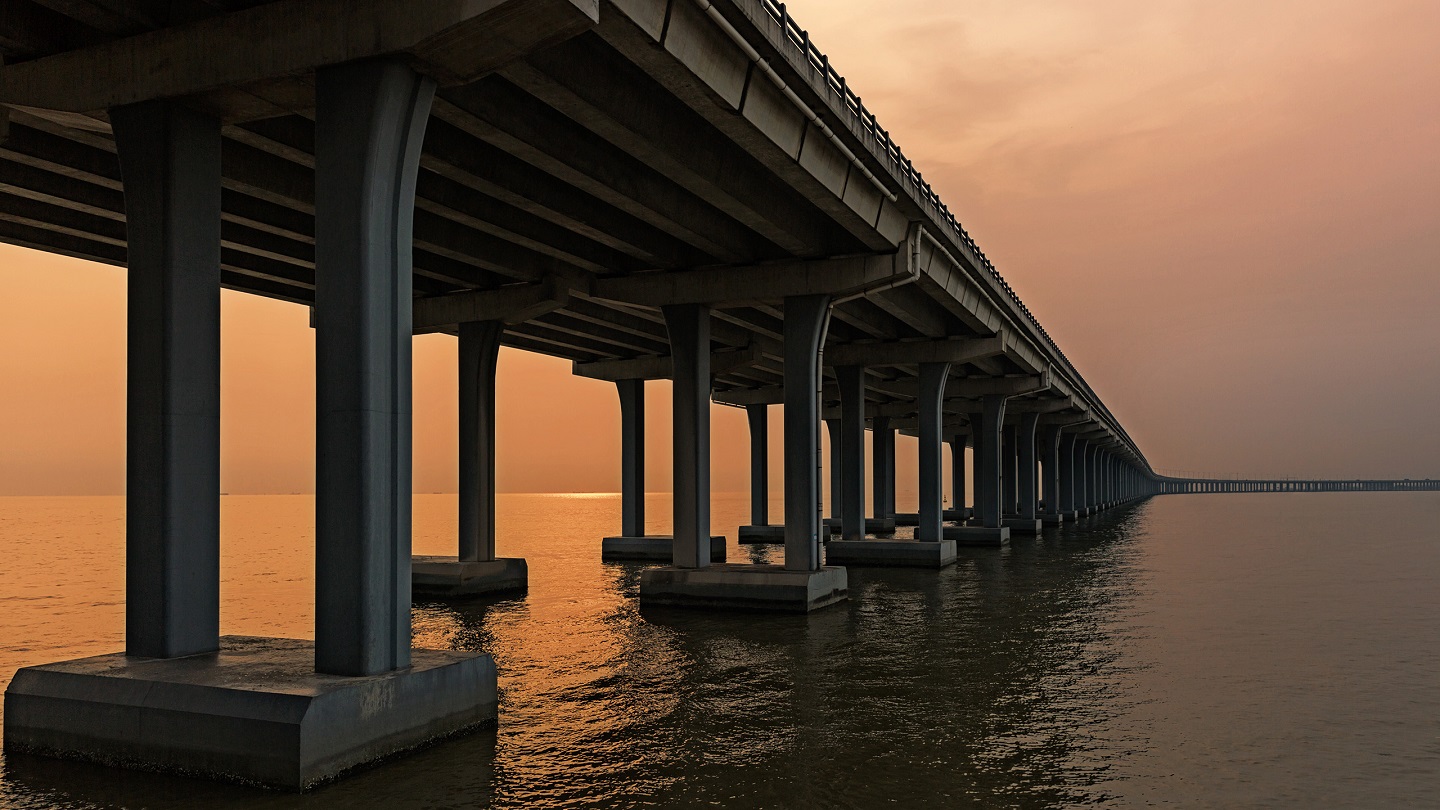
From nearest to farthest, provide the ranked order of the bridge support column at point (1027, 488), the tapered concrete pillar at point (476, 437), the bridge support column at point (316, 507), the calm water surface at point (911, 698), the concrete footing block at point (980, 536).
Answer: the calm water surface at point (911, 698)
the bridge support column at point (316, 507)
the tapered concrete pillar at point (476, 437)
the concrete footing block at point (980, 536)
the bridge support column at point (1027, 488)

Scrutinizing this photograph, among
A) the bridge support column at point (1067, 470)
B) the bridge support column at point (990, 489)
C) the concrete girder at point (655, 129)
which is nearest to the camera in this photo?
the concrete girder at point (655, 129)

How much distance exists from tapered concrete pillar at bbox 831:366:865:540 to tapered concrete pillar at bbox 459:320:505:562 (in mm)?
14104

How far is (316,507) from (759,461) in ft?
188

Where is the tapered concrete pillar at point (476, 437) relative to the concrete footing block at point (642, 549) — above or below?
above

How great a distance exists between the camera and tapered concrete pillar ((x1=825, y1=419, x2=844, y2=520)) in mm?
72500

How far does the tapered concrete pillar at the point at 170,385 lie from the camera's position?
1403 centimetres

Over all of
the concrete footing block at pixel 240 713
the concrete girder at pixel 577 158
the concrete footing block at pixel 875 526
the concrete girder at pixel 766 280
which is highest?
the concrete girder at pixel 577 158

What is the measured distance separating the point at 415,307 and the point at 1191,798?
2657cm

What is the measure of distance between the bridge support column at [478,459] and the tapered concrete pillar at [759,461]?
114 feet

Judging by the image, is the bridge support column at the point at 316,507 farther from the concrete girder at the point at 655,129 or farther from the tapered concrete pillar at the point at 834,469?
the tapered concrete pillar at the point at 834,469

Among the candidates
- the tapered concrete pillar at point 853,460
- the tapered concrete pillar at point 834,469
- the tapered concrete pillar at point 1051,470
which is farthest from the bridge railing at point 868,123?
the tapered concrete pillar at point 1051,470

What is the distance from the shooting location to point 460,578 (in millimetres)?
30734

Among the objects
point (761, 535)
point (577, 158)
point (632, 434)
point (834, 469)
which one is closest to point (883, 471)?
point (834, 469)

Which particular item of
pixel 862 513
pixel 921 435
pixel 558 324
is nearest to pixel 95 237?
pixel 558 324
